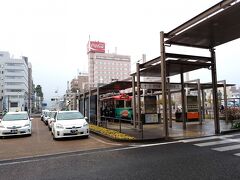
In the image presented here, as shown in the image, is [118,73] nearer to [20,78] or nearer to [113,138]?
[20,78]

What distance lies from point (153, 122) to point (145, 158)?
12.5 m

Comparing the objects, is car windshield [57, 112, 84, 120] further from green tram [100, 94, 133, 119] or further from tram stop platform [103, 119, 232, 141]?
green tram [100, 94, 133, 119]

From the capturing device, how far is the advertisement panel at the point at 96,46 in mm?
116775

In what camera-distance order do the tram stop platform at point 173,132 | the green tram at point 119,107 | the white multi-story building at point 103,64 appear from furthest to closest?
the white multi-story building at point 103,64 < the green tram at point 119,107 < the tram stop platform at point 173,132

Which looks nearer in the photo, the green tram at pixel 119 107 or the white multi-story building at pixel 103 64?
the green tram at pixel 119 107

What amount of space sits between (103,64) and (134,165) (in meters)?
113

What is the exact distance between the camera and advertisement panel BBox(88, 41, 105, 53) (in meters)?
117

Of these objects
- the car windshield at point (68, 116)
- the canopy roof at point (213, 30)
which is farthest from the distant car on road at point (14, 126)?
the canopy roof at point (213, 30)

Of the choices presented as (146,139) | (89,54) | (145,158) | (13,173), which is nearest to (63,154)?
(13,173)

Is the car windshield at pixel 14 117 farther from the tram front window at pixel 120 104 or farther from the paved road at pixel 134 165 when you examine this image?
the tram front window at pixel 120 104

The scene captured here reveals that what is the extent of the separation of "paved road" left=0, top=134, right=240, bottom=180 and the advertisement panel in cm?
11004

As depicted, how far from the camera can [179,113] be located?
2261 cm

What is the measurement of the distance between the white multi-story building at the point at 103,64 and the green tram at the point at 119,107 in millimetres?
90240

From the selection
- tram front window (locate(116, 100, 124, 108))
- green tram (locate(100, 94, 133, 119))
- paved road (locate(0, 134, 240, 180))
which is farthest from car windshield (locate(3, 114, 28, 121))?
tram front window (locate(116, 100, 124, 108))
